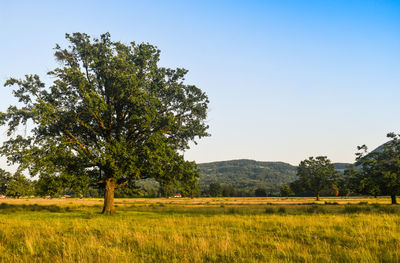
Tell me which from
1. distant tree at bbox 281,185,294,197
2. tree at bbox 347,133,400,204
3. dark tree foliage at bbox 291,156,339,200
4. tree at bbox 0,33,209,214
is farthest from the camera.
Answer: distant tree at bbox 281,185,294,197

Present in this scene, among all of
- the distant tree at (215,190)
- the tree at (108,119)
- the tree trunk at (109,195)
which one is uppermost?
the tree at (108,119)

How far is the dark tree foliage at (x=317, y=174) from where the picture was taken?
93.9 metres

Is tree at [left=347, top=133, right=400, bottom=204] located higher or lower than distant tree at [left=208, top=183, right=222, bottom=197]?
higher

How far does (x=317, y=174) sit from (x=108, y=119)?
87.7 m

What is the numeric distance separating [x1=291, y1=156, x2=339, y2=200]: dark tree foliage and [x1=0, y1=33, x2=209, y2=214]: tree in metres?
80.2

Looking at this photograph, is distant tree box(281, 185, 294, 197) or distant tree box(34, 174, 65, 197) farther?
distant tree box(281, 185, 294, 197)

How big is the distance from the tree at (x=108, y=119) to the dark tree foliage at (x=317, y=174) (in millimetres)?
80190

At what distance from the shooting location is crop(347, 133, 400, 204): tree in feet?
129

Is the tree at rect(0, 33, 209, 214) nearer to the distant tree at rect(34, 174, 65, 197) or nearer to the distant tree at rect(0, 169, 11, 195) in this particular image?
the distant tree at rect(34, 174, 65, 197)

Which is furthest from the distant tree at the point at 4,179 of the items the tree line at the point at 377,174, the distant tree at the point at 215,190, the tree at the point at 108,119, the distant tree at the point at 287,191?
the distant tree at the point at 287,191

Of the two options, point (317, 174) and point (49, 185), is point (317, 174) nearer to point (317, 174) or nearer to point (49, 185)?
point (317, 174)

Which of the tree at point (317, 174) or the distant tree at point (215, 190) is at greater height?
the tree at point (317, 174)

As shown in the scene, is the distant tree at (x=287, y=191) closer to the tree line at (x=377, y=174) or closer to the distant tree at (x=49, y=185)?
the tree line at (x=377, y=174)

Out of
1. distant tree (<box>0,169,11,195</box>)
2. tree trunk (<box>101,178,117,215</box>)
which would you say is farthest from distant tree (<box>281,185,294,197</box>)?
tree trunk (<box>101,178,117,215</box>)
